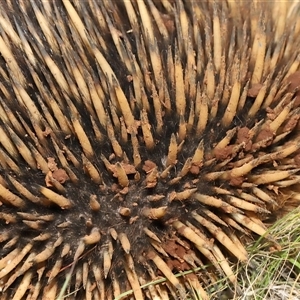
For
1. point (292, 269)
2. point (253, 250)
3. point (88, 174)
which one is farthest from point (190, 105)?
point (292, 269)

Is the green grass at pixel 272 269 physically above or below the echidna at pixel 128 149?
below

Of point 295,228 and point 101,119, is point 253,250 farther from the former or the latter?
point 101,119

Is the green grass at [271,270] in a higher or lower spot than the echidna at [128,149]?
lower

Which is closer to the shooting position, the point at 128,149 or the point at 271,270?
the point at 128,149

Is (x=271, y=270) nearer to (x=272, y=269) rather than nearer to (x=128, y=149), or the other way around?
(x=272, y=269)

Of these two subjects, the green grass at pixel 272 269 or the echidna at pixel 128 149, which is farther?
the green grass at pixel 272 269

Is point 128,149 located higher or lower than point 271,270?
higher

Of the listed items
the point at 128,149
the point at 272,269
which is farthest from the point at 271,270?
the point at 128,149

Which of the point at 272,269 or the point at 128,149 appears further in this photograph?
the point at 272,269
